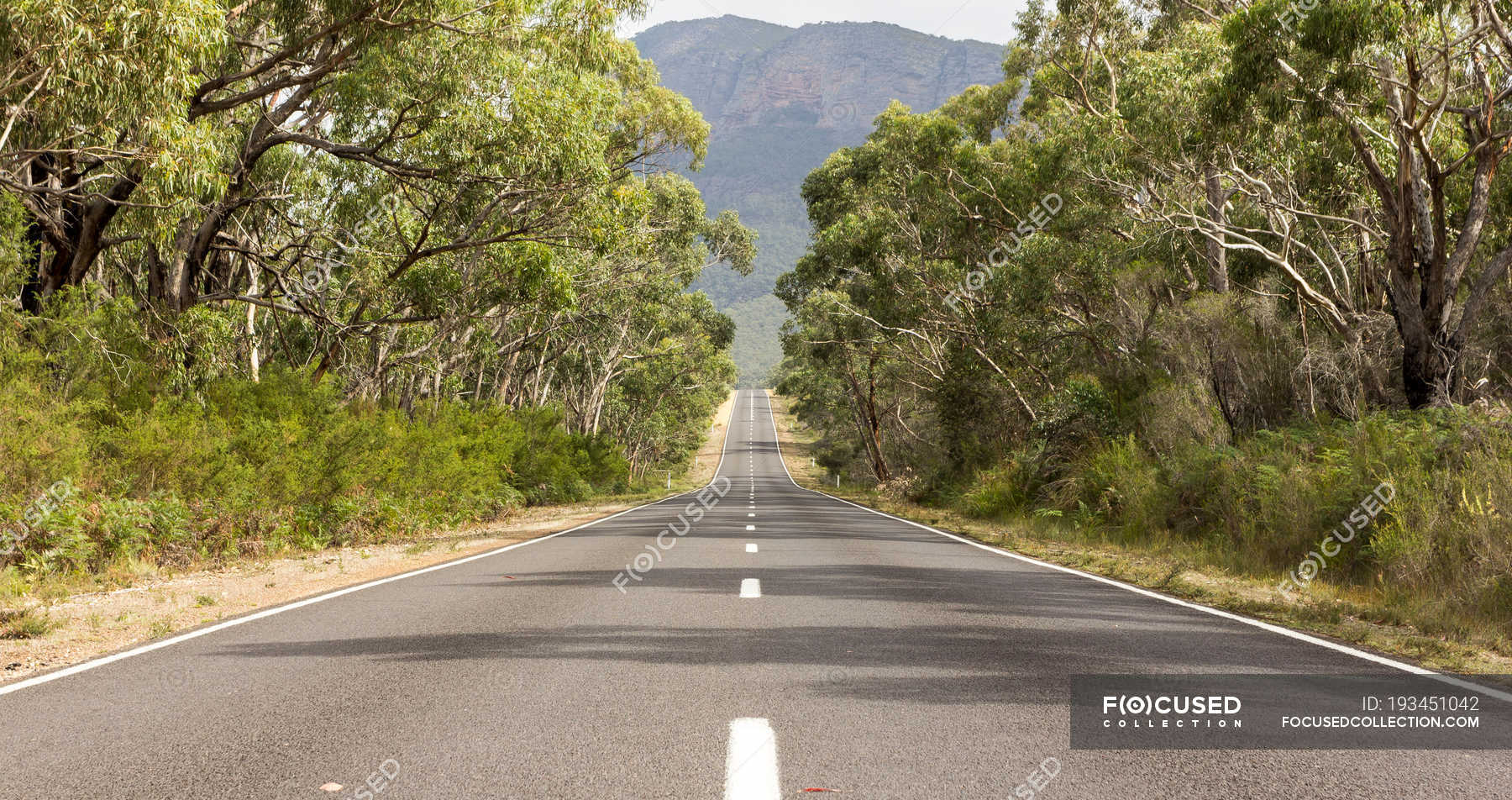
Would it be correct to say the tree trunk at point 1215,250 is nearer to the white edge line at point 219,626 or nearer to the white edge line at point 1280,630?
the white edge line at point 1280,630

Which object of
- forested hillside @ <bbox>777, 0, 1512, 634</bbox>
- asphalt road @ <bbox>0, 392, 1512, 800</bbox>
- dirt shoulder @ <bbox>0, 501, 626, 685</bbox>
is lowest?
dirt shoulder @ <bbox>0, 501, 626, 685</bbox>

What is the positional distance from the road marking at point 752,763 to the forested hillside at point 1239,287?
6.00 m

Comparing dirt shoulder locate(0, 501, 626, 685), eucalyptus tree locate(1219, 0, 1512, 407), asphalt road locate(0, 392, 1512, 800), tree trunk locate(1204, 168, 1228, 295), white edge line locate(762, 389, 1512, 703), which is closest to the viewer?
asphalt road locate(0, 392, 1512, 800)

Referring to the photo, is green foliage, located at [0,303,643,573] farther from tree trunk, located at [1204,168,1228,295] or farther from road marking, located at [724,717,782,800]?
tree trunk, located at [1204,168,1228,295]

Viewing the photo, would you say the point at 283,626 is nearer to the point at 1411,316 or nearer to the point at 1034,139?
the point at 1411,316

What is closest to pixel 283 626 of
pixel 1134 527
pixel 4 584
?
pixel 4 584

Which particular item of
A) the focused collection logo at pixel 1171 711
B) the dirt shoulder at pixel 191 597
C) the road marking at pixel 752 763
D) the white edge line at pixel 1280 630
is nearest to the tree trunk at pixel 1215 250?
the white edge line at pixel 1280 630

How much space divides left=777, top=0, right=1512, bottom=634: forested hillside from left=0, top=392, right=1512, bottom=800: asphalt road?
3.65 metres

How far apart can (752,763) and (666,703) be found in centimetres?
116

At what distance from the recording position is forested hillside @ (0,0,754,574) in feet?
35.9

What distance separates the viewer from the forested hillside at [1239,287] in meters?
11.4

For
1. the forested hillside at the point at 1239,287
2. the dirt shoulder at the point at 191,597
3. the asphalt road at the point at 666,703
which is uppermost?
the forested hillside at the point at 1239,287

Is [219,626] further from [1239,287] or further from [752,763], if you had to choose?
[1239,287]

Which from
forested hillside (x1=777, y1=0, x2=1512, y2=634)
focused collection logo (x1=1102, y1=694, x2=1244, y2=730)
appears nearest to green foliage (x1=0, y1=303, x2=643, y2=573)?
focused collection logo (x1=1102, y1=694, x2=1244, y2=730)
